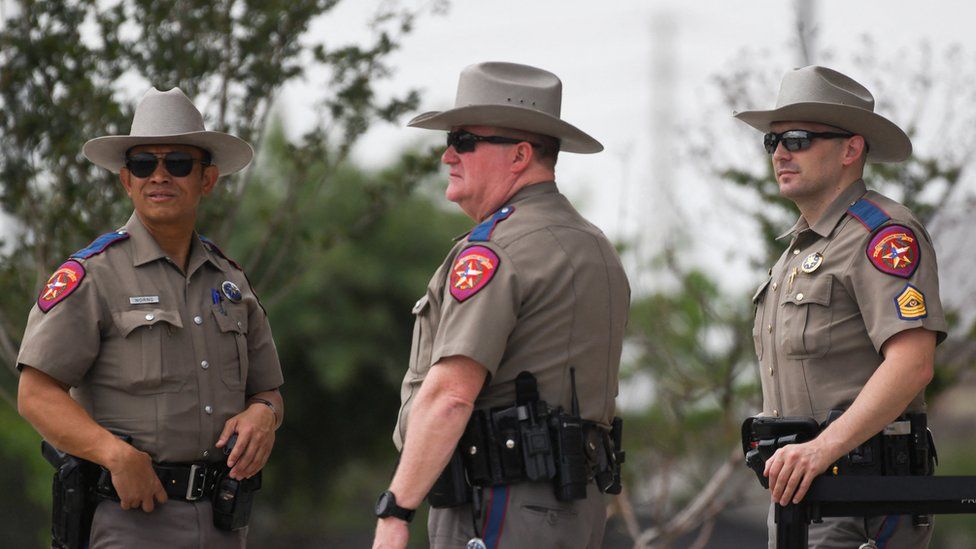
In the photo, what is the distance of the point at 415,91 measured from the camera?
7.08 meters

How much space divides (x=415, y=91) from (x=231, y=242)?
838 centimetres

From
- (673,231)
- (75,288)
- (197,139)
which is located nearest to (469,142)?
(197,139)

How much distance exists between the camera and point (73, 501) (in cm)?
434

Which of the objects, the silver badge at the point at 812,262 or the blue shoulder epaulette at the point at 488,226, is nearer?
the blue shoulder epaulette at the point at 488,226

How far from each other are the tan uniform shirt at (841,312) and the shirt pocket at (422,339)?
4.08 ft

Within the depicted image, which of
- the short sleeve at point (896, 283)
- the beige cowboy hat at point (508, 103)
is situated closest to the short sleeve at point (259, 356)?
the beige cowboy hat at point (508, 103)

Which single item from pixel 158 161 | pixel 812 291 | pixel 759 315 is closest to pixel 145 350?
pixel 158 161

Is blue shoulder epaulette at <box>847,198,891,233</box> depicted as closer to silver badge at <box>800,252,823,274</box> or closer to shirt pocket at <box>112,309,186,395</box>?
silver badge at <box>800,252,823,274</box>

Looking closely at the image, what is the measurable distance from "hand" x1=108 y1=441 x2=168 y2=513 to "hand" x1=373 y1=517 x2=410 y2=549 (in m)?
→ 1.06

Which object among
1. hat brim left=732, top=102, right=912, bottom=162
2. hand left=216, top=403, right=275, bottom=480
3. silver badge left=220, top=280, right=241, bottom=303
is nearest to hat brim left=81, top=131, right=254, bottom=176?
silver badge left=220, top=280, right=241, bottom=303

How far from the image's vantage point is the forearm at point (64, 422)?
4.29 metres

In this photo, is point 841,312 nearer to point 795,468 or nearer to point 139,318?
point 795,468

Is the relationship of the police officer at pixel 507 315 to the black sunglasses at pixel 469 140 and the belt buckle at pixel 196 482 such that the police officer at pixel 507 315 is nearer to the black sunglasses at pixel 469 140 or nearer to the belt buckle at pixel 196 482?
the black sunglasses at pixel 469 140

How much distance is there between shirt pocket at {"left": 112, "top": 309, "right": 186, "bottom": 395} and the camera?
4.44 meters
